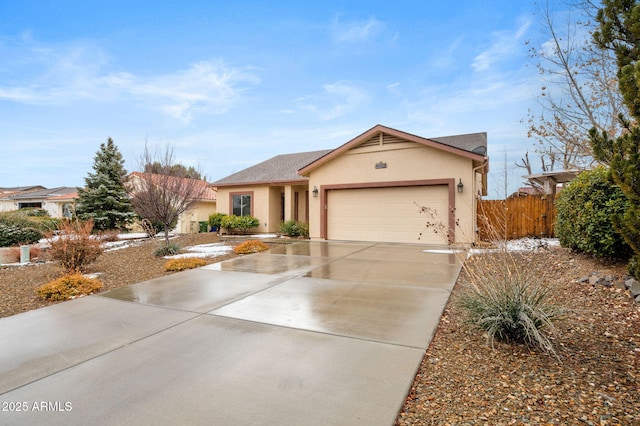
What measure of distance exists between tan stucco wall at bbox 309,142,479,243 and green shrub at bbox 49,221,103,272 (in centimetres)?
857

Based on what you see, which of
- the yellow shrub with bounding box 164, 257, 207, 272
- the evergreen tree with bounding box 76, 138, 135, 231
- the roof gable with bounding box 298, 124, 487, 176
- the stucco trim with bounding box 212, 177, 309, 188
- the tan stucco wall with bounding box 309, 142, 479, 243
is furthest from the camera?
the evergreen tree with bounding box 76, 138, 135, 231

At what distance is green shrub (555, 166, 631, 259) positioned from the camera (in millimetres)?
5414

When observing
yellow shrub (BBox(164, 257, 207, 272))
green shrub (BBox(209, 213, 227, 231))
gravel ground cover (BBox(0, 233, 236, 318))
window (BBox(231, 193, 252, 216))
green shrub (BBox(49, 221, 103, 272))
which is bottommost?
gravel ground cover (BBox(0, 233, 236, 318))

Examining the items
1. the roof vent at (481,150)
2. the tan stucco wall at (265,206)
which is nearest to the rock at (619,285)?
the roof vent at (481,150)

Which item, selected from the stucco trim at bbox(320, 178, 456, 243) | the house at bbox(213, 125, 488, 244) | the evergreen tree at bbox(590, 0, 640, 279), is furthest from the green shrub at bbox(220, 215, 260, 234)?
the evergreen tree at bbox(590, 0, 640, 279)

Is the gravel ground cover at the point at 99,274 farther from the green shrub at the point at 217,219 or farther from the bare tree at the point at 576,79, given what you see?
the bare tree at the point at 576,79

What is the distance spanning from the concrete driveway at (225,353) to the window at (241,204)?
11.8 metres

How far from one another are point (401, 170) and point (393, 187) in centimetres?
77

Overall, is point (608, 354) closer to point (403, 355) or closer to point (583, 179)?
point (403, 355)

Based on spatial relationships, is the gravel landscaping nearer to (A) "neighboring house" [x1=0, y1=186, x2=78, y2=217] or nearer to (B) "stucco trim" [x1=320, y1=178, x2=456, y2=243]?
(B) "stucco trim" [x1=320, y1=178, x2=456, y2=243]

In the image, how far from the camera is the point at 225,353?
3264 mm

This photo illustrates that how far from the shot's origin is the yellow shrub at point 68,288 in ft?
18.6

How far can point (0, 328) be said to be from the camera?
4.31 metres

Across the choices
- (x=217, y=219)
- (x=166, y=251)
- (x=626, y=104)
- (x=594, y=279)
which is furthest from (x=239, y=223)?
(x=626, y=104)
